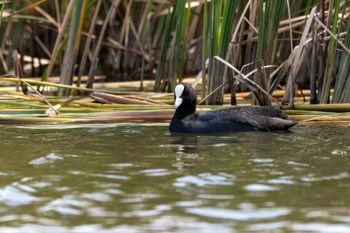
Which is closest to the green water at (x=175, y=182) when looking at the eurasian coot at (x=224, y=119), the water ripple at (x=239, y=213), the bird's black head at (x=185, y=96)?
the water ripple at (x=239, y=213)

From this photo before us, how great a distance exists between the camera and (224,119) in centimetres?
687

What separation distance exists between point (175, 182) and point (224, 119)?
218 cm

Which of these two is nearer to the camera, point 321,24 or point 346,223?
point 346,223

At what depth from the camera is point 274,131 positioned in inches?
273

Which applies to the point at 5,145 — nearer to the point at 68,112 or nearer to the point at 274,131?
the point at 68,112

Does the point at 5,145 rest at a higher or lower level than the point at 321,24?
lower

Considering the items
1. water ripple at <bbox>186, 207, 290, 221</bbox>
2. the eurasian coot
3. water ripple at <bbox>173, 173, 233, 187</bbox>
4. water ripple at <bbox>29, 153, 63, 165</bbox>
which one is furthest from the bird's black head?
water ripple at <bbox>186, 207, 290, 221</bbox>

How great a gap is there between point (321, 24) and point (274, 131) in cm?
98

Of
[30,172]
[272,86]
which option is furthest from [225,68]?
[30,172]

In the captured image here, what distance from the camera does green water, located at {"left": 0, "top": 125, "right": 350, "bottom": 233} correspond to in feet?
13.0

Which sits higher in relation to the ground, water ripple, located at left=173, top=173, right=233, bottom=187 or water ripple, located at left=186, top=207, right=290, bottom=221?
water ripple, located at left=173, top=173, right=233, bottom=187

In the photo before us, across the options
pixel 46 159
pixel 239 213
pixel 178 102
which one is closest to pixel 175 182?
pixel 239 213

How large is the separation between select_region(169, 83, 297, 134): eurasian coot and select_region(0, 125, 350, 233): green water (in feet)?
0.43

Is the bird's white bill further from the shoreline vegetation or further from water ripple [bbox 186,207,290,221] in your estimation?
water ripple [bbox 186,207,290,221]
